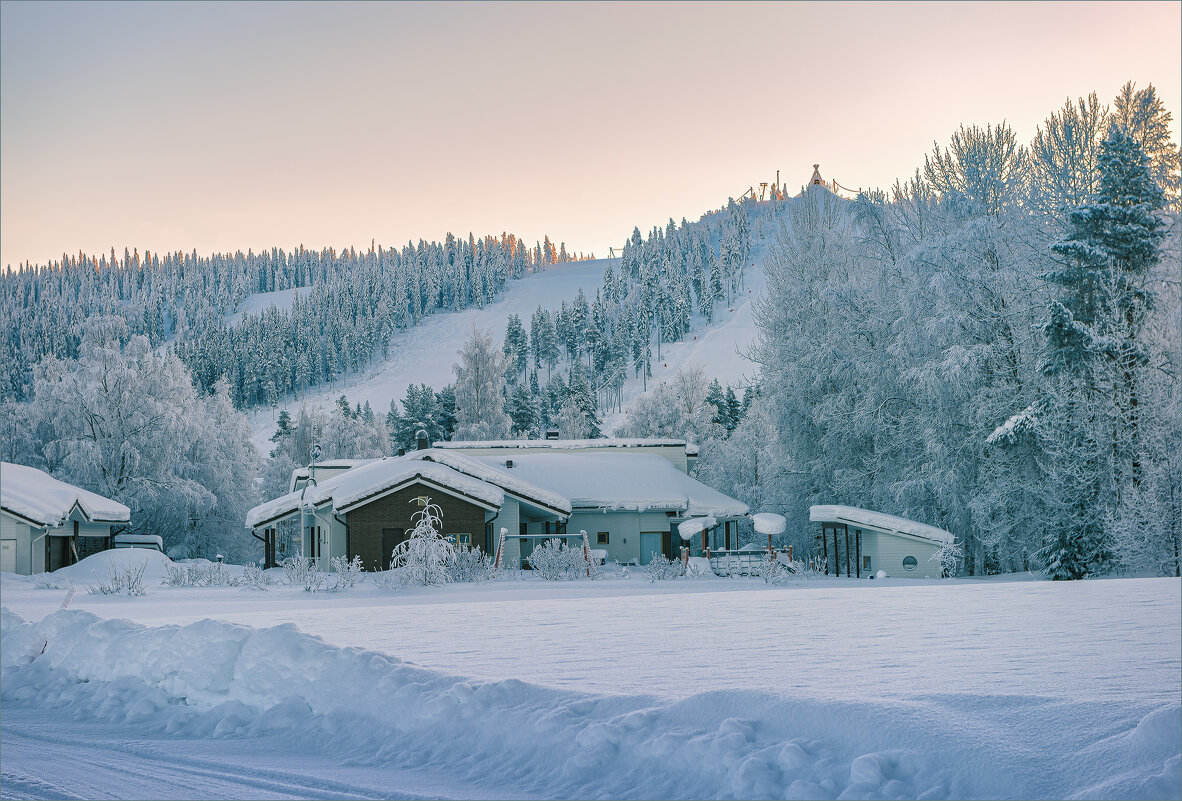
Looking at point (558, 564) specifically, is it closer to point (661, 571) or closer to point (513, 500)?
point (661, 571)

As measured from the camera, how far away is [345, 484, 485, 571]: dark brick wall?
31.6 meters

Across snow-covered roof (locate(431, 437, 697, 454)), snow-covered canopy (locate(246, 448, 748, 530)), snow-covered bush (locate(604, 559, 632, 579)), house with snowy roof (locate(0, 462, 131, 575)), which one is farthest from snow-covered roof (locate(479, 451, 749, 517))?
house with snowy roof (locate(0, 462, 131, 575))

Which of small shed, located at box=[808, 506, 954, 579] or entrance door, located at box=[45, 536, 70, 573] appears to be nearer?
small shed, located at box=[808, 506, 954, 579]

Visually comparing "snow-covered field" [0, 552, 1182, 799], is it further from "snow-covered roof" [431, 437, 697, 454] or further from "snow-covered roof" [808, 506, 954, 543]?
"snow-covered roof" [431, 437, 697, 454]

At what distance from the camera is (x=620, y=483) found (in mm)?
39219

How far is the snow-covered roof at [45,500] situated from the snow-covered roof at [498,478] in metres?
14.0

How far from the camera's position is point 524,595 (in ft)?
72.4

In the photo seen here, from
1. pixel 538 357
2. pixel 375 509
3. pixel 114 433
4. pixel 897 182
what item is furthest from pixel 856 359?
pixel 538 357

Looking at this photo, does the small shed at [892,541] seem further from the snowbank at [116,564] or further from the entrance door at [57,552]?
the entrance door at [57,552]

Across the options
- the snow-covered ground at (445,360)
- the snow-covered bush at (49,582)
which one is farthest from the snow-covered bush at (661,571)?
the snow-covered ground at (445,360)

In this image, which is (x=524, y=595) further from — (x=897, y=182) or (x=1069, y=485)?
(x=897, y=182)

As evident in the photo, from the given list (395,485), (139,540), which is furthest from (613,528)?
(139,540)

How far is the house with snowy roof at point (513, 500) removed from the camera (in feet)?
104

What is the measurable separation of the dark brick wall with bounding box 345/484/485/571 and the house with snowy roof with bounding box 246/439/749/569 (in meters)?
0.03
